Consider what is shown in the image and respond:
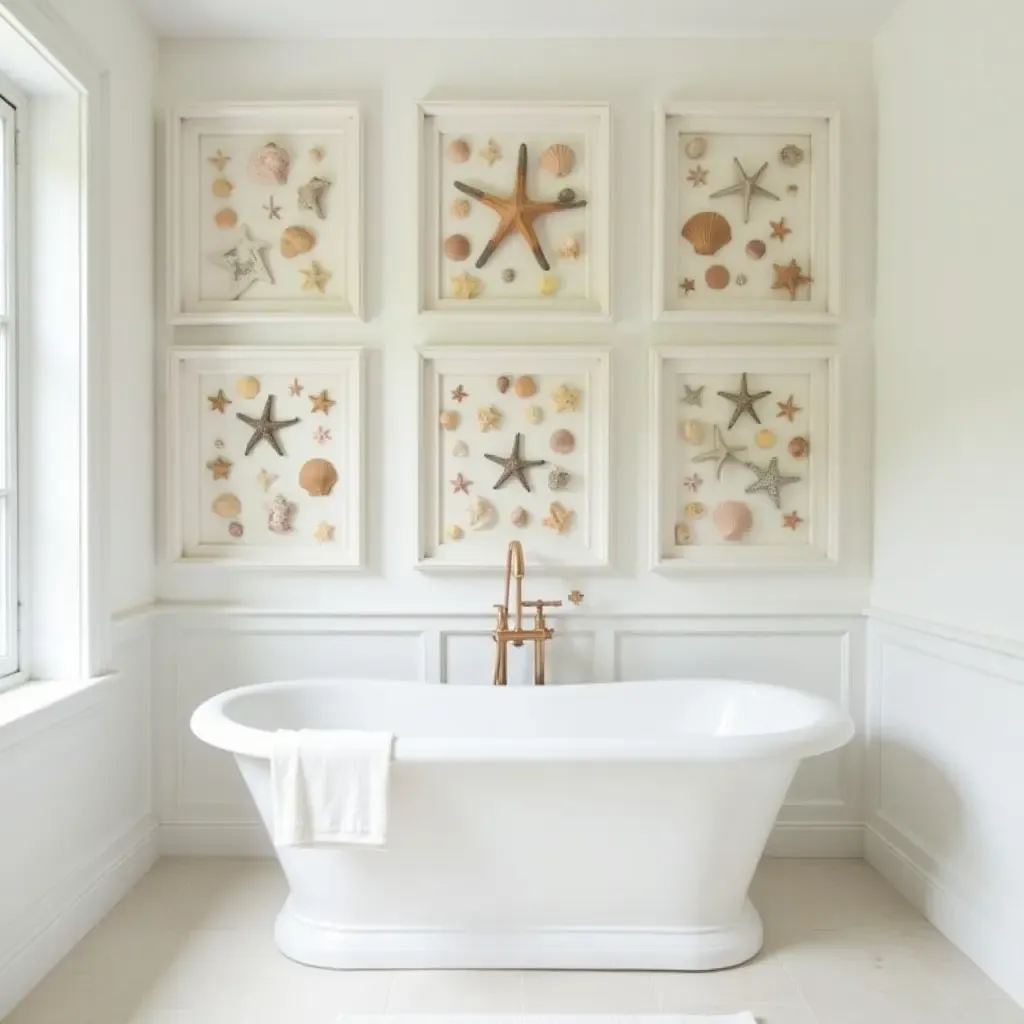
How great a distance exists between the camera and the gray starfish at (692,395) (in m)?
2.85

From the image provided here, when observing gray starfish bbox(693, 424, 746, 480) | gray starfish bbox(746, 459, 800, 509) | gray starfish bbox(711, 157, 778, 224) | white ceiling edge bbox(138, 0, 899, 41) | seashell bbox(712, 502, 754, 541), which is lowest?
seashell bbox(712, 502, 754, 541)

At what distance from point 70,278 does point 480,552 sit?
1.39m

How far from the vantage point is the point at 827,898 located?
2559mm

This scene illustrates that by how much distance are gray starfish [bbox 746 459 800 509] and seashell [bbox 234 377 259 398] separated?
5.23 feet

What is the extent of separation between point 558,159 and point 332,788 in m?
1.99

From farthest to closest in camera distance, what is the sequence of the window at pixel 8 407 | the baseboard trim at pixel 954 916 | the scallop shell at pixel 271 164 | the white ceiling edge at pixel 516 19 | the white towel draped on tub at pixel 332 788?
the scallop shell at pixel 271 164 < the white ceiling edge at pixel 516 19 < the window at pixel 8 407 < the baseboard trim at pixel 954 916 < the white towel draped on tub at pixel 332 788

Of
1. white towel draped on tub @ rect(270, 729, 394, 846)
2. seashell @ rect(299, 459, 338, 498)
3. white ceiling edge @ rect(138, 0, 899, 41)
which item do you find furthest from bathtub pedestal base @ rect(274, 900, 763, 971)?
white ceiling edge @ rect(138, 0, 899, 41)

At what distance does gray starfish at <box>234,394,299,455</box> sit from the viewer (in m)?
2.83

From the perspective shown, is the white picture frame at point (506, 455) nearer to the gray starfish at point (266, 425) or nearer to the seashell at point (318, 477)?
the seashell at point (318, 477)

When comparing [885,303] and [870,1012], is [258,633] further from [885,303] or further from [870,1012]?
[885,303]

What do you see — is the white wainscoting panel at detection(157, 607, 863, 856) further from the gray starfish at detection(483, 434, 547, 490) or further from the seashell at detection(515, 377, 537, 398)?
the seashell at detection(515, 377, 537, 398)

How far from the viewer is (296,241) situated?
282cm

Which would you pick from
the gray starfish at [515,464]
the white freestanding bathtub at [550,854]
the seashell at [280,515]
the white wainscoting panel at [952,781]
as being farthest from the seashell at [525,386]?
the white wainscoting panel at [952,781]

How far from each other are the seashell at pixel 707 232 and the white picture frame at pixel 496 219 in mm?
266
